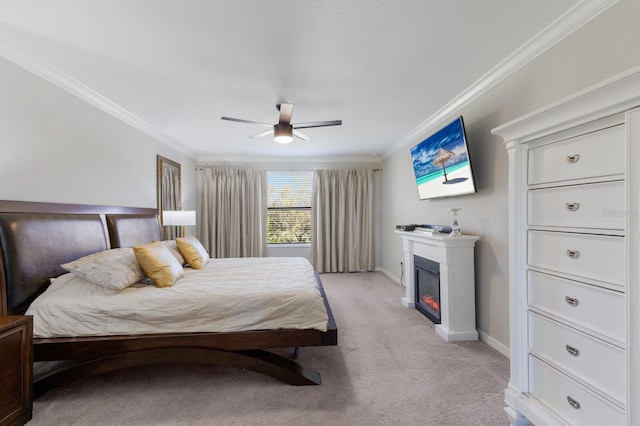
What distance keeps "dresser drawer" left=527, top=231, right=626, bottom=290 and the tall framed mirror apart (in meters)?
4.33

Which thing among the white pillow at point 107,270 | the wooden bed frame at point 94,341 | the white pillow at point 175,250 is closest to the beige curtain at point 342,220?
the white pillow at point 175,250

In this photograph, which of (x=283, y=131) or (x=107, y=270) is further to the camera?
(x=283, y=131)

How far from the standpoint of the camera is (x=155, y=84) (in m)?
2.64

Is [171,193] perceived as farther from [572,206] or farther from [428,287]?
[572,206]

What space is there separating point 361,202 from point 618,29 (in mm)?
4527

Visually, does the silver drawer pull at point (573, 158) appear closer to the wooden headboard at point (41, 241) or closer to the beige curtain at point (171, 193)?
the wooden headboard at point (41, 241)

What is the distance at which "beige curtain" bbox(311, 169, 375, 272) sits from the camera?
5.88 meters

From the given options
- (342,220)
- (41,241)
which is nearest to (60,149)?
(41,241)

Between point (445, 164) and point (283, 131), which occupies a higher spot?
point (283, 131)

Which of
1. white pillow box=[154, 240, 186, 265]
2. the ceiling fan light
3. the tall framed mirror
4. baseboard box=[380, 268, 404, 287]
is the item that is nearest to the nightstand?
white pillow box=[154, 240, 186, 265]

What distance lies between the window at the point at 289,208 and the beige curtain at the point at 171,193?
179 cm

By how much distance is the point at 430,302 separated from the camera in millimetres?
3312

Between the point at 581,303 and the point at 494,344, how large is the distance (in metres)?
1.56

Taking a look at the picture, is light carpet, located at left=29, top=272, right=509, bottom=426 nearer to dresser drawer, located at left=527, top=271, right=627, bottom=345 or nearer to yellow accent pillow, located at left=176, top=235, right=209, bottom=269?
dresser drawer, located at left=527, top=271, right=627, bottom=345
